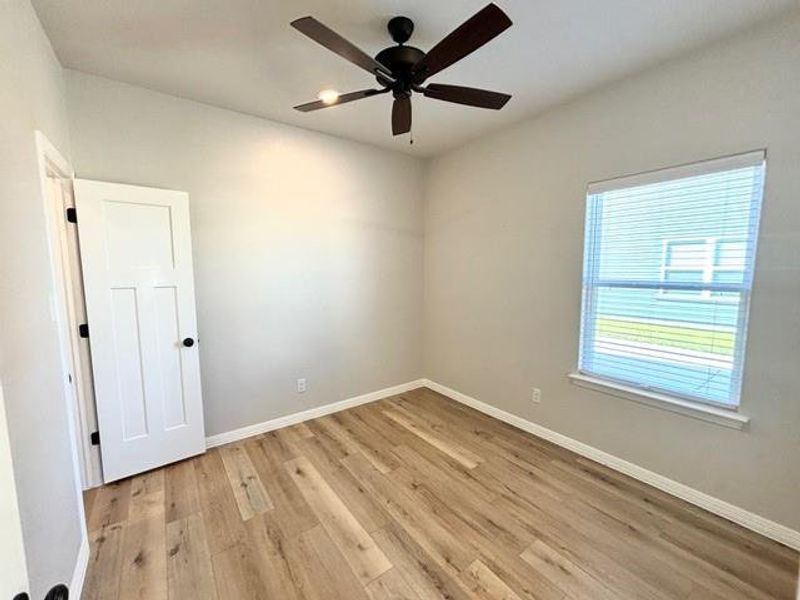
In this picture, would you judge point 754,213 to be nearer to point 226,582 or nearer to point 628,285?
point 628,285

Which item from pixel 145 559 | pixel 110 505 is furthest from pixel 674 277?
pixel 110 505

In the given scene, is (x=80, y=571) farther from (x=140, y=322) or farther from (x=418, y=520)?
(x=418, y=520)

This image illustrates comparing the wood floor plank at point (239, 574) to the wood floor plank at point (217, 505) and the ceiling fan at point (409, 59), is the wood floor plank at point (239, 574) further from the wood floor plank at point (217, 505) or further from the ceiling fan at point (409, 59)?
the ceiling fan at point (409, 59)

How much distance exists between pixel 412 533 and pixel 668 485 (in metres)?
1.73

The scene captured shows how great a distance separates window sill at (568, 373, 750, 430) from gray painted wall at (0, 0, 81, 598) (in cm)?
309

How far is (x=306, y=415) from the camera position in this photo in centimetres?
339

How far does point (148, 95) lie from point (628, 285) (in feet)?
12.0

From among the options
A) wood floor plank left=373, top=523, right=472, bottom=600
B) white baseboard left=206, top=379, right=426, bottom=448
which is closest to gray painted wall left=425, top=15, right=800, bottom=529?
white baseboard left=206, top=379, right=426, bottom=448

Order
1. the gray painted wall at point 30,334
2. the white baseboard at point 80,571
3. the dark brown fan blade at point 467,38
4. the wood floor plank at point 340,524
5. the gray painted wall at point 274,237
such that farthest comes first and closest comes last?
the gray painted wall at point 274,237
the wood floor plank at point 340,524
the white baseboard at point 80,571
the dark brown fan blade at point 467,38
the gray painted wall at point 30,334

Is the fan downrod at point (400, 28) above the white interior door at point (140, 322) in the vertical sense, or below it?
above

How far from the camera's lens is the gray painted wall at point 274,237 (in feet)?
8.20

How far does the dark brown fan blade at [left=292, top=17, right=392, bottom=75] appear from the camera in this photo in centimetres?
138

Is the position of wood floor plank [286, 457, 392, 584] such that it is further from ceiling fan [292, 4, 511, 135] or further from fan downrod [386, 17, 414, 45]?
fan downrod [386, 17, 414, 45]

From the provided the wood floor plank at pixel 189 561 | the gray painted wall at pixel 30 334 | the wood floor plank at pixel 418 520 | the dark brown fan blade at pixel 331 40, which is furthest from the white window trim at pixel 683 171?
the wood floor plank at pixel 189 561
